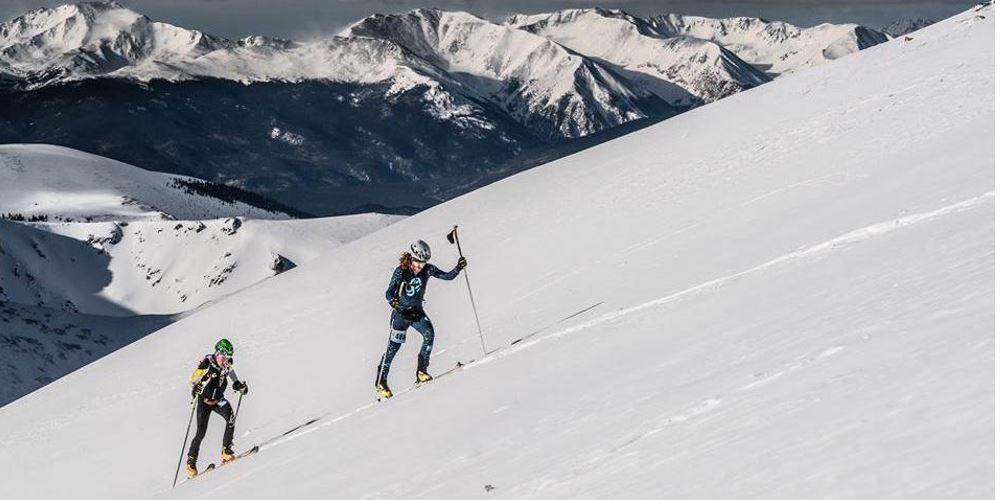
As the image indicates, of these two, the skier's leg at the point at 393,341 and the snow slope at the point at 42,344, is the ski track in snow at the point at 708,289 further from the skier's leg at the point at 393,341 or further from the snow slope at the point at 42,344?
the snow slope at the point at 42,344

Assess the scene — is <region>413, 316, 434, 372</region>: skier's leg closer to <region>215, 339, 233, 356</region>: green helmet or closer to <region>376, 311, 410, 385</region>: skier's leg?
<region>376, 311, 410, 385</region>: skier's leg

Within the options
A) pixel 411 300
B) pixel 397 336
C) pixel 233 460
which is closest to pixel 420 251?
pixel 411 300

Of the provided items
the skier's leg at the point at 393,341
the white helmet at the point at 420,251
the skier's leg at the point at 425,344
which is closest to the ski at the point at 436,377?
the skier's leg at the point at 425,344

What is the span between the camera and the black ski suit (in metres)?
17.5

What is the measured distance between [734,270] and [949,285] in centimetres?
583

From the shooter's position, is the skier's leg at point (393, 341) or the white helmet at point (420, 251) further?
the skier's leg at point (393, 341)

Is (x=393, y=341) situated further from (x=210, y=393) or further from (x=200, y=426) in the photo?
(x=200, y=426)

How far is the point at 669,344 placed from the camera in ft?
37.2

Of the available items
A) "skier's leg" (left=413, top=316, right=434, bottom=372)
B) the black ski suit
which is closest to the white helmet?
"skier's leg" (left=413, top=316, right=434, bottom=372)

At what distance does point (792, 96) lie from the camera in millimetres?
34625

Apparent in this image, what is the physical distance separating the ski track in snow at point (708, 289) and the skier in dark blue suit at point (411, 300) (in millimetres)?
518

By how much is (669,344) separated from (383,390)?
6949mm

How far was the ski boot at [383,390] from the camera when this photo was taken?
17.0 metres

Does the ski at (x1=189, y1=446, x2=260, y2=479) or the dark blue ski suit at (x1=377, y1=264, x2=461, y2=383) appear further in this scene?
the ski at (x1=189, y1=446, x2=260, y2=479)
